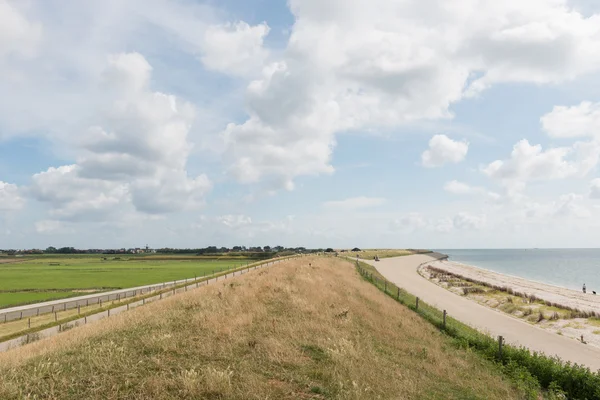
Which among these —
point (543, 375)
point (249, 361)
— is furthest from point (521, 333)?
point (249, 361)

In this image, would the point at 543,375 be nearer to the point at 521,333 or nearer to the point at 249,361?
the point at 249,361

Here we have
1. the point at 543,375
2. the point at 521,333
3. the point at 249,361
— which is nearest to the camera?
the point at 249,361

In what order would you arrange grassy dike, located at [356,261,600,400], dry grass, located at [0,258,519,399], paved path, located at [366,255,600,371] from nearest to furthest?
dry grass, located at [0,258,519,399]
grassy dike, located at [356,261,600,400]
paved path, located at [366,255,600,371]

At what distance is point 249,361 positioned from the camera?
1315cm

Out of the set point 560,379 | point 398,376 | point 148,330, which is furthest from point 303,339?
point 560,379

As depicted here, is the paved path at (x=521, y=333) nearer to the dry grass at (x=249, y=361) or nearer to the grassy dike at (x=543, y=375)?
the grassy dike at (x=543, y=375)

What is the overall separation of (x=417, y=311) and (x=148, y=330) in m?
26.0

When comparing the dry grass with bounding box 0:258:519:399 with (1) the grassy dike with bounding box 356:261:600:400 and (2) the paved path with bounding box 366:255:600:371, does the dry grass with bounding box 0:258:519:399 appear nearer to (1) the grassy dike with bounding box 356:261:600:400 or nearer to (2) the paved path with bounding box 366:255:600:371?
(1) the grassy dike with bounding box 356:261:600:400

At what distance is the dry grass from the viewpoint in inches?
398

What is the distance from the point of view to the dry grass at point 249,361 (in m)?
10.1

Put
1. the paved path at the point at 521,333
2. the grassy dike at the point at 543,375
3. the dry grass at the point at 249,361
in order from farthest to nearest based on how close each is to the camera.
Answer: the paved path at the point at 521,333
the grassy dike at the point at 543,375
the dry grass at the point at 249,361

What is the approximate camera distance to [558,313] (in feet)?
159

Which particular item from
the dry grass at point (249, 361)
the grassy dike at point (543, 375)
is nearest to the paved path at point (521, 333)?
the grassy dike at point (543, 375)

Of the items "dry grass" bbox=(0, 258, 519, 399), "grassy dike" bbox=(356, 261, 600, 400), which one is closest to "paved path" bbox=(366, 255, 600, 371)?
"grassy dike" bbox=(356, 261, 600, 400)
